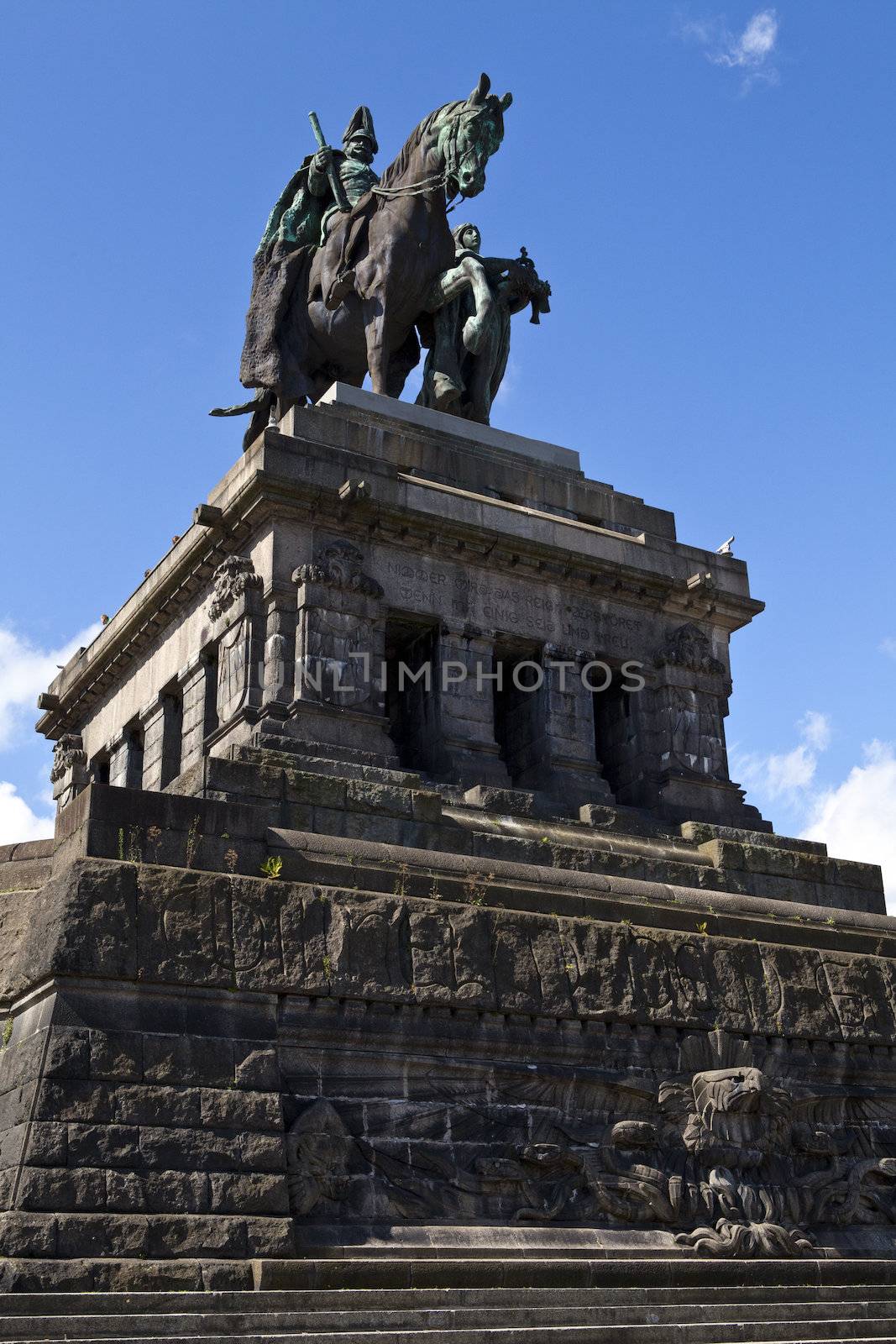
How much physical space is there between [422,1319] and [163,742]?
12.1 metres

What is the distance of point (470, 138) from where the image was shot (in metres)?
26.3

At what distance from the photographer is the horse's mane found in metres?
26.9

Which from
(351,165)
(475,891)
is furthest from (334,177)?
(475,891)

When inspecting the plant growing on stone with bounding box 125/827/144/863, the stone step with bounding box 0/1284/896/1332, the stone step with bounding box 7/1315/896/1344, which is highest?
the plant growing on stone with bounding box 125/827/144/863

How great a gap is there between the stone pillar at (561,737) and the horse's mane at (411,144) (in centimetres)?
831

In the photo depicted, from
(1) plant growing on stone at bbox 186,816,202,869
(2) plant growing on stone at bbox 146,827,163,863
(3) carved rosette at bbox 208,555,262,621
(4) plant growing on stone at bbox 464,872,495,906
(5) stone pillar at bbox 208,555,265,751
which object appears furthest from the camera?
(3) carved rosette at bbox 208,555,262,621

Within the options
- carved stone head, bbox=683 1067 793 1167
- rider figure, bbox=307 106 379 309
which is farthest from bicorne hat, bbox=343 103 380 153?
carved stone head, bbox=683 1067 793 1167

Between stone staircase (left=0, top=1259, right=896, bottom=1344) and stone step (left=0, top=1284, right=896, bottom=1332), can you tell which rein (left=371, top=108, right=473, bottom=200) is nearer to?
stone staircase (left=0, top=1259, right=896, bottom=1344)

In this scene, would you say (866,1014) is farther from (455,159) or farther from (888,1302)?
(455,159)

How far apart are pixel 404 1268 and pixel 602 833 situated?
26.8 ft

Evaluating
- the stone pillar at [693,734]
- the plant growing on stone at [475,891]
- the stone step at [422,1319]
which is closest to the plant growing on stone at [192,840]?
the plant growing on stone at [475,891]

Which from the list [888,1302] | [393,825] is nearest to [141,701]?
[393,825]

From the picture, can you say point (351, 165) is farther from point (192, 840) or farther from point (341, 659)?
point (192, 840)

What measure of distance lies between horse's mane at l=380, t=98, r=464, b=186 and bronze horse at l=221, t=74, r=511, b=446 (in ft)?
0.07
